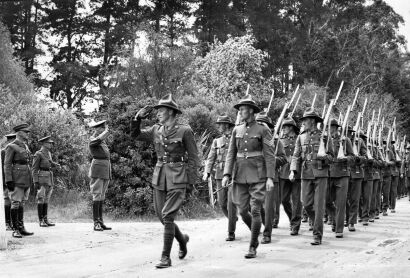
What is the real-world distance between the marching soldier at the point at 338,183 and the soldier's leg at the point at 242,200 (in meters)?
2.60

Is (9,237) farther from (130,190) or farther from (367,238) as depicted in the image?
(367,238)

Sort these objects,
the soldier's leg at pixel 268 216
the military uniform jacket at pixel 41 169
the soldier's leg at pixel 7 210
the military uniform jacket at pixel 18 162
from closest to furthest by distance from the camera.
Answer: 1. the soldier's leg at pixel 268 216
2. the military uniform jacket at pixel 18 162
3. the soldier's leg at pixel 7 210
4. the military uniform jacket at pixel 41 169

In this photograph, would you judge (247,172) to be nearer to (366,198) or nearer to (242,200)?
(242,200)

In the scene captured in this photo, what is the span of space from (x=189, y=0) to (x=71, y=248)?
38346 millimetres

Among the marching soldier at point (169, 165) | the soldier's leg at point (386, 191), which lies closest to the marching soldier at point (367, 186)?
the soldier's leg at point (386, 191)

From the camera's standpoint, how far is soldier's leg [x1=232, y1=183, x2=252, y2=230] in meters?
9.48

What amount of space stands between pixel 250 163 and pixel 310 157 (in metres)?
2.24

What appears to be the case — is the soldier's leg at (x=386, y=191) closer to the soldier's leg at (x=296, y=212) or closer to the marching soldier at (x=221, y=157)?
the soldier's leg at (x=296, y=212)

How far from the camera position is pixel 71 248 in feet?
33.5

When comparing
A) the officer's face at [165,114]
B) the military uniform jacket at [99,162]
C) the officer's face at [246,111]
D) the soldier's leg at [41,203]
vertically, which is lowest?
the soldier's leg at [41,203]

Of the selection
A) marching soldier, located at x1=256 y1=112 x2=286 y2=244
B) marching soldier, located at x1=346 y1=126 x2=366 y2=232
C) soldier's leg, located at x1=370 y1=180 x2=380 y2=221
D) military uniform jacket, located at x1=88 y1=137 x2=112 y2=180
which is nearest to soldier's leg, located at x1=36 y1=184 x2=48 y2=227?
military uniform jacket, located at x1=88 y1=137 x2=112 y2=180

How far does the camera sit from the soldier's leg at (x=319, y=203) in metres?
10.5

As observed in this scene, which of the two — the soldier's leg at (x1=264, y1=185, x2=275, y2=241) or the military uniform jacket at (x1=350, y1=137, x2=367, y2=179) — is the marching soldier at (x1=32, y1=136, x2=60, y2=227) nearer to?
the soldier's leg at (x1=264, y1=185, x2=275, y2=241)

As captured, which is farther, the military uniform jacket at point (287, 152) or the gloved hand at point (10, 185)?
the military uniform jacket at point (287, 152)
